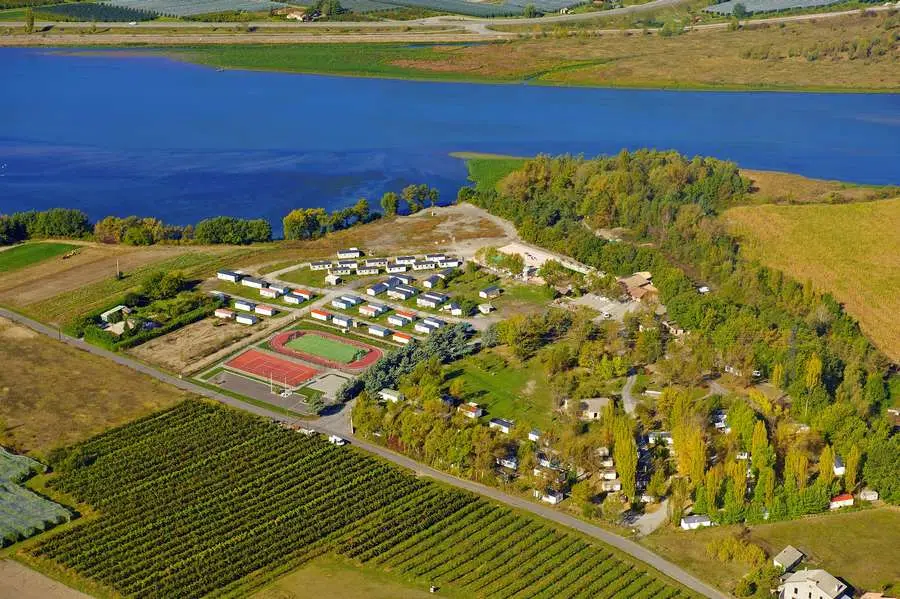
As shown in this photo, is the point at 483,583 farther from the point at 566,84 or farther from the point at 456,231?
the point at 566,84

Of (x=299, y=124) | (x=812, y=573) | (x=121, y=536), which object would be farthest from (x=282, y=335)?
(x=299, y=124)

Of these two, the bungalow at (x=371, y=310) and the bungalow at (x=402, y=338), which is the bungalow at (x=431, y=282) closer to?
the bungalow at (x=371, y=310)

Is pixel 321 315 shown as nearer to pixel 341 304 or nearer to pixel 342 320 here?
pixel 342 320

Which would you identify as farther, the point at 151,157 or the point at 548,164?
the point at 151,157

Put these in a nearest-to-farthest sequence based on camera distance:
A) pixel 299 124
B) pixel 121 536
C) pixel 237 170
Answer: pixel 121 536
pixel 237 170
pixel 299 124

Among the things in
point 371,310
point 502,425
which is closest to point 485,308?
point 371,310

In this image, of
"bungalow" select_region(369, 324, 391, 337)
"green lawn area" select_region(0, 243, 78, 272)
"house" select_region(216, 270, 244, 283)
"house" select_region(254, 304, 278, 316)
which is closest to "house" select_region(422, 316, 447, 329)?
"bungalow" select_region(369, 324, 391, 337)

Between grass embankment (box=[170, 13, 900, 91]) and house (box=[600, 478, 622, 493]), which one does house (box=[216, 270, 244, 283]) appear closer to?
house (box=[600, 478, 622, 493])
